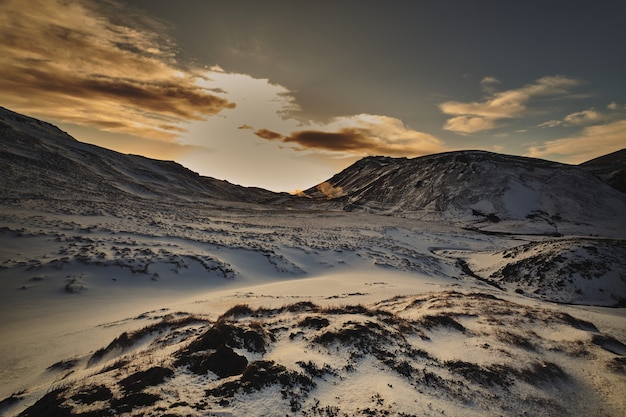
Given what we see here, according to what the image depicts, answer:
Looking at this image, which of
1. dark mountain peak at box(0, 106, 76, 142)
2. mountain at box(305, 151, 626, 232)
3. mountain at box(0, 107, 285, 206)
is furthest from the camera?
dark mountain peak at box(0, 106, 76, 142)

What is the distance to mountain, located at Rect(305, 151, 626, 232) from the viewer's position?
183ft

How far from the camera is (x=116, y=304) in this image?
35.1ft

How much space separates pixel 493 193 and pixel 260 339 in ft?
238

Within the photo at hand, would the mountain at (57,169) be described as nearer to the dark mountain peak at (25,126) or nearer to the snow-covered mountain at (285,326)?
the dark mountain peak at (25,126)

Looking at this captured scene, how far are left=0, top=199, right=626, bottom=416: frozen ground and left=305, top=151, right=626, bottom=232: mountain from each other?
45.3 metres

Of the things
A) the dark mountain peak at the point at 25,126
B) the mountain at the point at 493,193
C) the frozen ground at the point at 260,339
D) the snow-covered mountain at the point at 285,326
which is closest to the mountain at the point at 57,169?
the dark mountain peak at the point at 25,126

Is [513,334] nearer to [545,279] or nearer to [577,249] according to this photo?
[545,279]

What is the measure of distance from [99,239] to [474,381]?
62.3 feet

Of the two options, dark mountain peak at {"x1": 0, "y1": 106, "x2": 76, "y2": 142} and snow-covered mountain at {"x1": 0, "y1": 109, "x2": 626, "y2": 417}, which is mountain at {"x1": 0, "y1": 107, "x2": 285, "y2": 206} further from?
snow-covered mountain at {"x1": 0, "y1": 109, "x2": 626, "y2": 417}

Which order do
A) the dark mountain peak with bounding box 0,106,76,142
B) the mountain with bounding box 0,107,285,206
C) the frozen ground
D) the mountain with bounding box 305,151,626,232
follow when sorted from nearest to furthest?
the frozen ground
the mountain with bounding box 0,107,285,206
the mountain with bounding box 305,151,626,232
the dark mountain peak with bounding box 0,106,76,142

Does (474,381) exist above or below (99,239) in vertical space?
below

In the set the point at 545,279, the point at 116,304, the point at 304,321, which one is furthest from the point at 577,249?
the point at 116,304

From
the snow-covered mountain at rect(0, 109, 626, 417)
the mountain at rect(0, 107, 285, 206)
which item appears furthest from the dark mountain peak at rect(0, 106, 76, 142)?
the snow-covered mountain at rect(0, 109, 626, 417)

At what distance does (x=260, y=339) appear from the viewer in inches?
260
